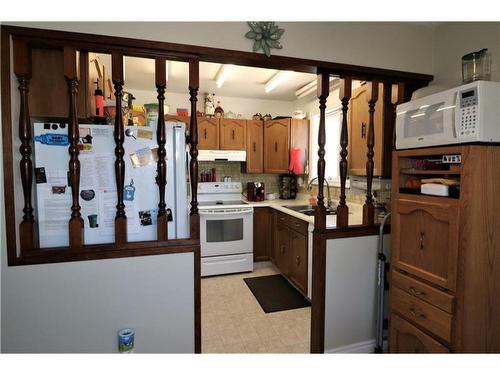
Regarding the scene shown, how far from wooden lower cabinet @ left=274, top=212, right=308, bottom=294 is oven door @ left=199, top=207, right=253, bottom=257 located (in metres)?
0.40

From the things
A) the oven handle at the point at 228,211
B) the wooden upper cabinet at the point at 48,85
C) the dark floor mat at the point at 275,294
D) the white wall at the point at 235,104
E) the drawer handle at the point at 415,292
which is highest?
the white wall at the point at 235,104

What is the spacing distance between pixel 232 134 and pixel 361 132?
203cm

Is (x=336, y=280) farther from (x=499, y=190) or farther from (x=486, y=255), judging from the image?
(x=499, y=190)

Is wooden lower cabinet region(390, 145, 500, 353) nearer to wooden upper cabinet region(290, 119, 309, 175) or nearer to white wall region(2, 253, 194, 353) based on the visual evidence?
white wall region(2, 253, 194, 353)

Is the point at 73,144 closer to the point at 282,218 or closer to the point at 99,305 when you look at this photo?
the point at 99,305

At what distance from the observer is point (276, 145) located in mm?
3930

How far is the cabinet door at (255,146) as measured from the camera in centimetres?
394

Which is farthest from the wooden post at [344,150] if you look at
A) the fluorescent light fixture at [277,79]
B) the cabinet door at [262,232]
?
the cabinet door at [262,232]

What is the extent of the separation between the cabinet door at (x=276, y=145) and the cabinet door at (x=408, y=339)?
101 inches

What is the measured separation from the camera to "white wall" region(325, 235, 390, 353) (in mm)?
1829

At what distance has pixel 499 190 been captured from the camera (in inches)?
50.3

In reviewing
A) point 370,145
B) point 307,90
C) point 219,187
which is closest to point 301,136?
point 307,90

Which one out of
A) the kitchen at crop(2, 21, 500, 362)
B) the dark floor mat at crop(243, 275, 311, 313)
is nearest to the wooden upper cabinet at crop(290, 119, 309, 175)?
the kitchen at crop(2, 21, 500, 362)

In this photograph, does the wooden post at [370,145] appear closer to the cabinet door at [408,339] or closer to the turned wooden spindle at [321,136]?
the turned wooden spindle at [321,136]
